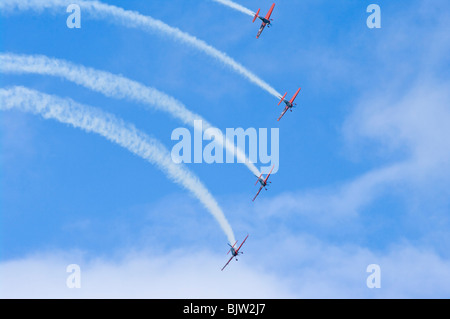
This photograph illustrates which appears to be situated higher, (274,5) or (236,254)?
(274,5)

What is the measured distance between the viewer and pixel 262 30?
75500mm
